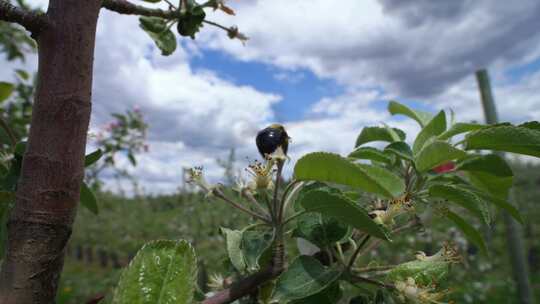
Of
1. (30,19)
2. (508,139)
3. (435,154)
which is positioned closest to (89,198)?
(30,19)

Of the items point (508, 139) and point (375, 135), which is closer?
point (508, 139)

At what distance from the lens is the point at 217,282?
91 cm

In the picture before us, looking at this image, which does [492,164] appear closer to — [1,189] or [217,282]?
[217,282]

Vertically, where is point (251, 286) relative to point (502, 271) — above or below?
above

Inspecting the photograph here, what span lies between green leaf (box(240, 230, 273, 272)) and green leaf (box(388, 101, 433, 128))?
53 cm

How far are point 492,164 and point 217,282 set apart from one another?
56 centimetres

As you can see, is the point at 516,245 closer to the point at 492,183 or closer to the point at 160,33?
the point at 492,183

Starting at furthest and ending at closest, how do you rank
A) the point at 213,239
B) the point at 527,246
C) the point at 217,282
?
1. the point at 527,246
2. the point at 213,239
3. the point at 217,282

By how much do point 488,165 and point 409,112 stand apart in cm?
30

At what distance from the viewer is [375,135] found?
107 centimetres

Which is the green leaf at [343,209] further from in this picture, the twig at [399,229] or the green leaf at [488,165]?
the green leaf at [488,165]

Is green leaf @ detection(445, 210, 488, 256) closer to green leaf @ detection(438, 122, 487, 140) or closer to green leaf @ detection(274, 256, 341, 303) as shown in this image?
green leaf @ detection(438, 122, 487, 140)

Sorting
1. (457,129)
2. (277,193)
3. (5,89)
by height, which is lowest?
(277,193)

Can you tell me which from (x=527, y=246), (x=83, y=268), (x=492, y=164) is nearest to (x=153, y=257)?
(x=492, y=164)
